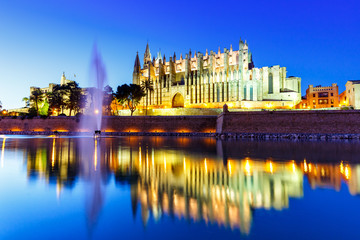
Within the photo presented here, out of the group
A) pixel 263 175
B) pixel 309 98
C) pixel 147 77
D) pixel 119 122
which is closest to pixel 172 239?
pixel 263 175

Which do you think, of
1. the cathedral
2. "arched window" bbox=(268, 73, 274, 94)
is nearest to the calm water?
the cathedral

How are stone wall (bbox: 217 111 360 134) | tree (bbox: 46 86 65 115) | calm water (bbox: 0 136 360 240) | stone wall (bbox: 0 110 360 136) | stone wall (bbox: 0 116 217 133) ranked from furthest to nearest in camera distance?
tree (bbox: 46 86 65 115)
stone wall (bbox: 0 116 217 133)
stone wall (bbox: 0 110 360 136)
stone wall (bbox: 217 111 360 134)
calm water (bbox: 0 136 360 240)

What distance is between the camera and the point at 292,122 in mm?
32469

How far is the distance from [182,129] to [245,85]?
2207 centimetres

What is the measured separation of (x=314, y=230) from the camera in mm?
4105

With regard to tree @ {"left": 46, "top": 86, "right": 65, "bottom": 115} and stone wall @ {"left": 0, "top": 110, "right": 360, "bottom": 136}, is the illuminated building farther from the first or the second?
tree @ {"left": 46, "top": 86, "right": 65, "bottom": 115}

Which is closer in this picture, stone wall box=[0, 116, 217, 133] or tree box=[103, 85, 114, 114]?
stone wall box=[0, 116, 217, 133]

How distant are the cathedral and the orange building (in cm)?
243

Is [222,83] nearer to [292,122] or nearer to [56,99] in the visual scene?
[292,122]

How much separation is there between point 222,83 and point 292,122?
28.0 meters

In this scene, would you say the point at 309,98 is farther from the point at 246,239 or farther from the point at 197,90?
the point at 246,239

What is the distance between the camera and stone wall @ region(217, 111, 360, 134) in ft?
101

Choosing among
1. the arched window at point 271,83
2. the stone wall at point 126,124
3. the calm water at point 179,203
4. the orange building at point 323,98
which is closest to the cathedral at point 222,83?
the arched window at point 271,83

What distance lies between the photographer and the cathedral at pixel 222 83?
5506 centimetres
